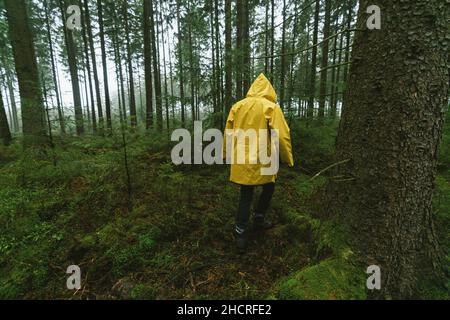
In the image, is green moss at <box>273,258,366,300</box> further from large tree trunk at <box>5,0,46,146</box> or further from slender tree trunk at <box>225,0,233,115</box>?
Answer: large tree trunk at <box>5,0,46,146</box>

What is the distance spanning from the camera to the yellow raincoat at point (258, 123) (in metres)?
2.88

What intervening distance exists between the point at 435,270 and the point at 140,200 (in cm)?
401

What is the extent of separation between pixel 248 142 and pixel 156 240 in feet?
6.11

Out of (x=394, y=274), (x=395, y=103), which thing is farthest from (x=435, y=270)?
(x=395, y=103)

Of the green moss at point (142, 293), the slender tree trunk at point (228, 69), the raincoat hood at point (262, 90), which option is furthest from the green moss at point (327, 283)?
the slender tree trunk at point (228, 69)

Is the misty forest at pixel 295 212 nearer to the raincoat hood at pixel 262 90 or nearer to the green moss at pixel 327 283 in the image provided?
the green moss at pixel 327 283

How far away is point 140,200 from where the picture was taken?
3980 mm

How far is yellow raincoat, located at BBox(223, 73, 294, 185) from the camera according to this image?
2883 mm

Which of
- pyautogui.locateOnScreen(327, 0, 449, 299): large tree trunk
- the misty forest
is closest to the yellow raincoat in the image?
the misty forest

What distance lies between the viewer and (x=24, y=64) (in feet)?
20.9

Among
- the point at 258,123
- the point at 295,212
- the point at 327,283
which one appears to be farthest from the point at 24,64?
the point at 327,283

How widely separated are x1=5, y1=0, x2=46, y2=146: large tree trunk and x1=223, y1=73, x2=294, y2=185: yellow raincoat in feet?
17.1

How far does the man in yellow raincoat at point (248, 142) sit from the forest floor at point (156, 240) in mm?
476
